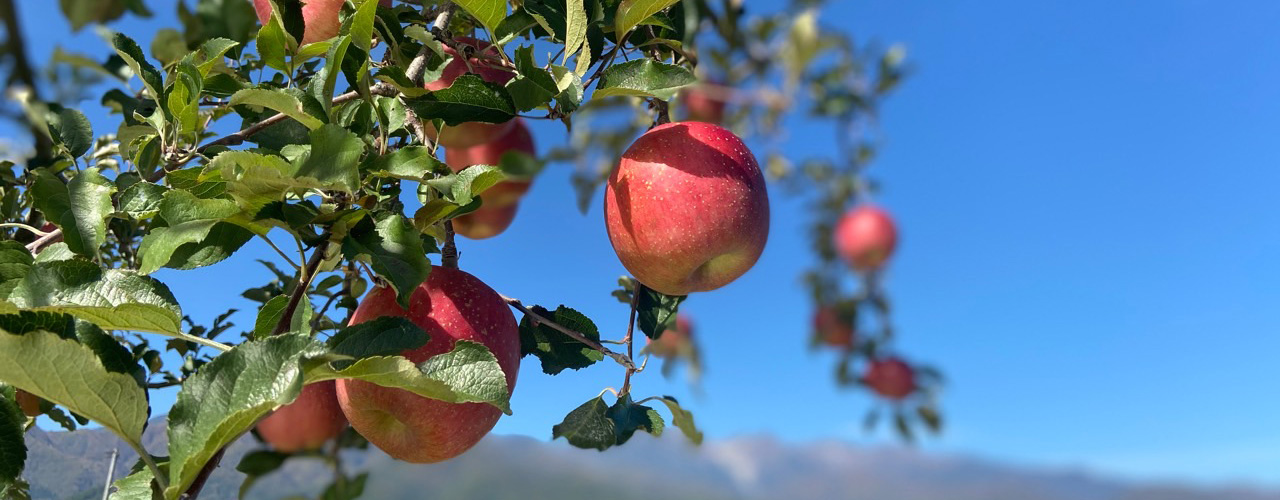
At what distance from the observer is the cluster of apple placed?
76cm

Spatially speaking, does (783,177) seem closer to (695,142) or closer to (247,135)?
(695,142)

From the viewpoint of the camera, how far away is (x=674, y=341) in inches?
55.9

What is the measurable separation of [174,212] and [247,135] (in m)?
0.18

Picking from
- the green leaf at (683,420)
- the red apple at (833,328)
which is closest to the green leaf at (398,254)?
the green leaf at (683,420)

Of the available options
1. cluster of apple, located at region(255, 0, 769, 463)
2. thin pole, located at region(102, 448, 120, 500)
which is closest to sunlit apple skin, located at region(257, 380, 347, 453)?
cluster of apple, located at region(255, 0, 769, 463)

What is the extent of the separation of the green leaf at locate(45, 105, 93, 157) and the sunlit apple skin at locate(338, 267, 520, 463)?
0.38 meters

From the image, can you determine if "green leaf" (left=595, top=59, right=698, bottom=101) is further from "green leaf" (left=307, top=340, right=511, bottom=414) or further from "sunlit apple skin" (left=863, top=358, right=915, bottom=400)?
"sunlit apple skin" (left=863, top=358, right=915, bottom=400)

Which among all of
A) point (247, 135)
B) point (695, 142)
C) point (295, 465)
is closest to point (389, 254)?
point (247, 135)

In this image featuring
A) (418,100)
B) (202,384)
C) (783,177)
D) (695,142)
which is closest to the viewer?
(202,384)

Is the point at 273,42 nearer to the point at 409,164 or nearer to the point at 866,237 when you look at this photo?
the point at 409,164

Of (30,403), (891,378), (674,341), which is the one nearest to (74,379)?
(30,403)

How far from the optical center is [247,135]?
0.77 metres

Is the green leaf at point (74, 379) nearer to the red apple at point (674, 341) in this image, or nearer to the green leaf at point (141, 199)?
the green leaf at point (141, 199)

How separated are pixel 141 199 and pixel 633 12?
1.53 ft
